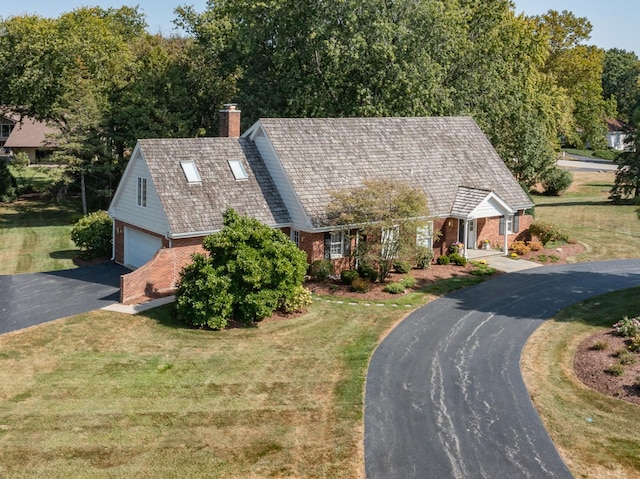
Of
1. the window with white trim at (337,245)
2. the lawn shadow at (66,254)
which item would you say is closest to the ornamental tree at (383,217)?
the window with white trim at (337,245)

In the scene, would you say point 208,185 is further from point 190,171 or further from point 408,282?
point 408,282

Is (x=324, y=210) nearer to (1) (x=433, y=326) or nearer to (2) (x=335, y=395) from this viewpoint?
(1) (x=433, y=326)

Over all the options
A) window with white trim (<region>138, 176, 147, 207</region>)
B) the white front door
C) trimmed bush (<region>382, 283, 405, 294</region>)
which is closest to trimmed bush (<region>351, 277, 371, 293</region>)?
trimmed bush (<region>382, 283, 405, 294</region>)

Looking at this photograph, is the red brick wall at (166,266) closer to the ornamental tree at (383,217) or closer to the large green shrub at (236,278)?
the ornamental tree at (383,217)

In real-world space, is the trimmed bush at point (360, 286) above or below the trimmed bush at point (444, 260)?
below

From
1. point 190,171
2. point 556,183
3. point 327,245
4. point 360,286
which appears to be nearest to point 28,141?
point 190,171
